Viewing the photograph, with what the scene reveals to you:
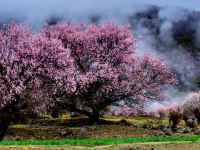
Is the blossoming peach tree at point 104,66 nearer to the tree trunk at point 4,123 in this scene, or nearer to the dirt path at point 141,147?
the tree trunk at point 4,123

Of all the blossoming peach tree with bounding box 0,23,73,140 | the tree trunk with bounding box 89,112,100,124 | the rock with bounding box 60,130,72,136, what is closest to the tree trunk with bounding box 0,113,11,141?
the blossoming peach tree with bounding box 0,23,73,140

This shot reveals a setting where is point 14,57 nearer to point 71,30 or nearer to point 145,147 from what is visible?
point 71,30

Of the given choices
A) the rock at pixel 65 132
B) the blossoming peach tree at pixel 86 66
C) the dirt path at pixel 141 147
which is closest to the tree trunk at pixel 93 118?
the blossoming peach tree at pixel 86 66

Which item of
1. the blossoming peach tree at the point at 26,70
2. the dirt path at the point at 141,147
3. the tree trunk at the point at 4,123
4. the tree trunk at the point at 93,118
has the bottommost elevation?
the dirt path at the point at 141,147

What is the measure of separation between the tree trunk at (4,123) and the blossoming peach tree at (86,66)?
9.38ft

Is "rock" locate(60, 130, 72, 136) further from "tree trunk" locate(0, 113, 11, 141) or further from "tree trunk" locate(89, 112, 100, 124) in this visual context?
"tree trunk" locate(89, 112, 100, 124)

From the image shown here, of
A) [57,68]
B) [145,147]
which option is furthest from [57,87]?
[145,147]

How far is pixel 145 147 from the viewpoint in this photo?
20.9 metres

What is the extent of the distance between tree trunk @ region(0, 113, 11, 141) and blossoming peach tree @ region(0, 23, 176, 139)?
2.86 metres

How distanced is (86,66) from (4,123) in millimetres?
15734

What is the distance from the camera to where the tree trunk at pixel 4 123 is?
31.8 m

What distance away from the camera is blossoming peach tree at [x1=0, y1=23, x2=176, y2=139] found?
36656 millimetres

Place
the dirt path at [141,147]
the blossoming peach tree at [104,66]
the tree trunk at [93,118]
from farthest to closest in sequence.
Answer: the tree trunk at [93,118] → the blossoming peach tree at [104,66] → the dirt path at [141,147]

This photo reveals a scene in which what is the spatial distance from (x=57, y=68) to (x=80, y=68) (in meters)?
10.1
